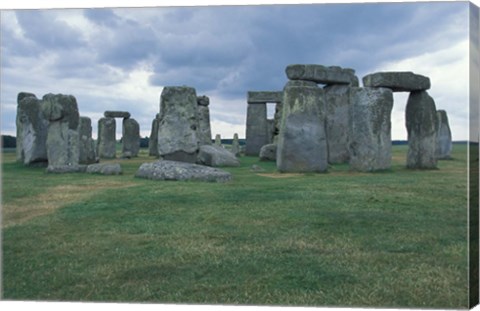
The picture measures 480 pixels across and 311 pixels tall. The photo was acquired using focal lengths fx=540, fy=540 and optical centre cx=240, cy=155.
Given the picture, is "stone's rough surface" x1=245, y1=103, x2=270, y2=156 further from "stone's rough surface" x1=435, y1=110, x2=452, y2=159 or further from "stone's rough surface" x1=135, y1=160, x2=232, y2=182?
"stone's rough surface" x1=135, y1=160, x2=232, y2=182

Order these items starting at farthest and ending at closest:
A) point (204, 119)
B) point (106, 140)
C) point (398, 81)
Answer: point (204, 119), point (106, 140), point (398, 81)

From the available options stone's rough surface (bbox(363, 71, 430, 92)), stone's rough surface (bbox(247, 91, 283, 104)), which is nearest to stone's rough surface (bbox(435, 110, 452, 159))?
stone's rough surface (bbox(363, 71, 430, 92))

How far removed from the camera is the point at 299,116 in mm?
13547

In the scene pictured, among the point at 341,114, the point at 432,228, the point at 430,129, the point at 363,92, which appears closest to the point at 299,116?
the point at 363,92

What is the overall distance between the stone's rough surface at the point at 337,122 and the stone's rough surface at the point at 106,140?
11.2 metres

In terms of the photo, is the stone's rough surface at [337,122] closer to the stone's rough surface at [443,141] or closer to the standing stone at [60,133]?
the stone's rough surface at [443,141]

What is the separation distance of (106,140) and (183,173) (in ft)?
48.5

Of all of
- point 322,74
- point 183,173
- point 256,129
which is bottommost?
point 183,173

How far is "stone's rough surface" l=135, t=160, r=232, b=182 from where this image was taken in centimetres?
1144

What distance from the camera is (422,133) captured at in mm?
14938

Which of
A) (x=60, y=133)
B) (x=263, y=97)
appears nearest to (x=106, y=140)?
(x=263, y=97)

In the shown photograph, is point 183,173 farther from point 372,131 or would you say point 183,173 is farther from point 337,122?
point 337,122

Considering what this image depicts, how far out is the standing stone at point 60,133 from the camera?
49.8 feet

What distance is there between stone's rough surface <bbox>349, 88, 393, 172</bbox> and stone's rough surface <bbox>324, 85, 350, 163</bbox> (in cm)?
429
